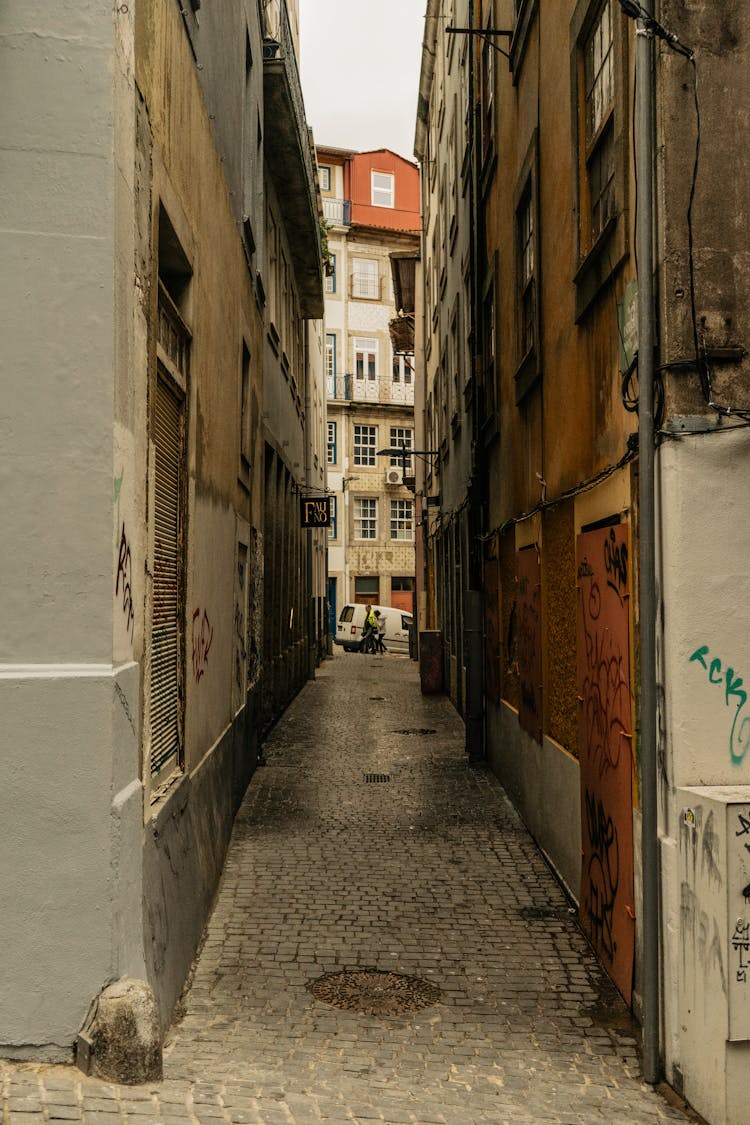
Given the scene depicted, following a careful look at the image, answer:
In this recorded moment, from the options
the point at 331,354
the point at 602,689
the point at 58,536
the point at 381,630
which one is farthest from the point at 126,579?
the point at 331,354

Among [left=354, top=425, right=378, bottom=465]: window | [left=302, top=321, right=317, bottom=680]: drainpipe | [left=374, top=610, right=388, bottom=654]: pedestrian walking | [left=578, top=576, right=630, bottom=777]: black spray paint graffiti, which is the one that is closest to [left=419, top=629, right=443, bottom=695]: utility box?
[left=302, top=321, right=317, bottom=680]: drainpipe

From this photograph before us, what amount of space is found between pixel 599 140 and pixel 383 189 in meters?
46.8

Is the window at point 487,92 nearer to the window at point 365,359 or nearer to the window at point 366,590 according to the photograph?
the window at point 365,359

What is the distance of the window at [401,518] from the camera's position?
49.9 meters

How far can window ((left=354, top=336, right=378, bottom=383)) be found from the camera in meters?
49.8

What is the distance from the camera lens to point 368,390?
4978 cm

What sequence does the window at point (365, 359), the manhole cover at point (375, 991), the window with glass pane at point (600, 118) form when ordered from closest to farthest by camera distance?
the manhole cover at point (375, 991) < the window with glass pane at point (600, 118) < the window at point (365, 359)

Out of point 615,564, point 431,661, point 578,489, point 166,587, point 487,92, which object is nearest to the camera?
point 615,564

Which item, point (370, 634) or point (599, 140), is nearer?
point (599, 140)

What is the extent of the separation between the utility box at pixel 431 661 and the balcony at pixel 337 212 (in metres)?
32.6

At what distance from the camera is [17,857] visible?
4.50m

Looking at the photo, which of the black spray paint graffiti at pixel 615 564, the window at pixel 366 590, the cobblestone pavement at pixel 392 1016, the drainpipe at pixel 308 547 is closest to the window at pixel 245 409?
the cobblestone pavement at pixel 392 1016

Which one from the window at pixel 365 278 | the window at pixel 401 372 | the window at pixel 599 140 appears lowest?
the window at pixel 599 140

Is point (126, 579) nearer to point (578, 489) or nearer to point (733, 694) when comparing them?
point (733, 694)
